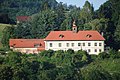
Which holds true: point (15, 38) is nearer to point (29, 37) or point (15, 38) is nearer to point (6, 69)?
point (29, 37)

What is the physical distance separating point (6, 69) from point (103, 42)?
15.0 metres

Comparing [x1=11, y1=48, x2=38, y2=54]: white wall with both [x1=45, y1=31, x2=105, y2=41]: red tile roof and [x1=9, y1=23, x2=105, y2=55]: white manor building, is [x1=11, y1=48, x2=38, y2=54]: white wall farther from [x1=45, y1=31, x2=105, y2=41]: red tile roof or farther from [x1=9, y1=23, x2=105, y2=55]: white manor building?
[x1=45, y1=31, x2=105, y2=41]: red tile roof

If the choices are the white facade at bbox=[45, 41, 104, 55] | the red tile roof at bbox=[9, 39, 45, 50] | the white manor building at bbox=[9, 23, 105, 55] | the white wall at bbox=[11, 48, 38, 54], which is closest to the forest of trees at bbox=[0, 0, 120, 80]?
the red tile roof at bbox=[9, 39, 45, 50]

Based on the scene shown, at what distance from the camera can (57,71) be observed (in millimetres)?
33344

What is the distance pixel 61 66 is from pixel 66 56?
116 inches

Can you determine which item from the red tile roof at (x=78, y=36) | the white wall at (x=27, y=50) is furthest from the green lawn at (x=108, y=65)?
the white wall at (x=27, y=50)

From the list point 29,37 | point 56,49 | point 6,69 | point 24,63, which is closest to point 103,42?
point 56,49

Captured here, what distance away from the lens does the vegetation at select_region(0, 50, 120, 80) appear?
3188 cm

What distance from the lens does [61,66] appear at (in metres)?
36.8

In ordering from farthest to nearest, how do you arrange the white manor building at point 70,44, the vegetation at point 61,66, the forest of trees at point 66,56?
the white manor building at point 70,44 → the forest of trees at point 66,56 → the vegetation at point 61,66

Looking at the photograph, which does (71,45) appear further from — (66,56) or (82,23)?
(82,23)

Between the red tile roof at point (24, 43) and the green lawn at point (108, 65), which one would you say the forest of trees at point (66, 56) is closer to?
the green lawn at point (108, 65)

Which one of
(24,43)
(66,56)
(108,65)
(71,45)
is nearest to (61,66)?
(66,56)

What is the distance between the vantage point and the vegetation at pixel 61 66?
31875 mm
